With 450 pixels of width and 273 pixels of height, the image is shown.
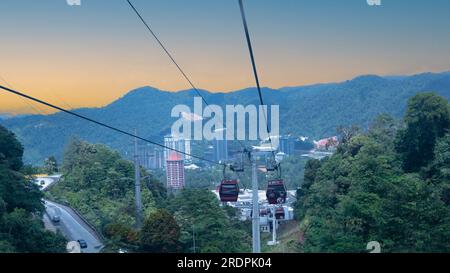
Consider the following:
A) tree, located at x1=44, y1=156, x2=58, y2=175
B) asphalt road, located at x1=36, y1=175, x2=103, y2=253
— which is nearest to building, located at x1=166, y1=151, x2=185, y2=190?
asphalt road, located at x1=36, y1=175, x2=103, y2=253

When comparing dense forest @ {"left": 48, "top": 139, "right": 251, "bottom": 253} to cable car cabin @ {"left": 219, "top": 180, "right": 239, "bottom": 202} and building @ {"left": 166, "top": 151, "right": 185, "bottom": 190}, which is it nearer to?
building @ {"left": 166, "top": 151, "right": 185, "bottom": 190}

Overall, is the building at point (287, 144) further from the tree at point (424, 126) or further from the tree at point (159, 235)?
the tree at point (159, 235)

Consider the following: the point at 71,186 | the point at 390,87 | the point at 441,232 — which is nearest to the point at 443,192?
the point at 441,232

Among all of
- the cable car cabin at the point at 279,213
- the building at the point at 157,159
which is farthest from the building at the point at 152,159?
the cable car cabin at the point at 279,213

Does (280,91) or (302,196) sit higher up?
(280,91)

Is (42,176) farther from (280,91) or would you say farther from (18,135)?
(280,91)
